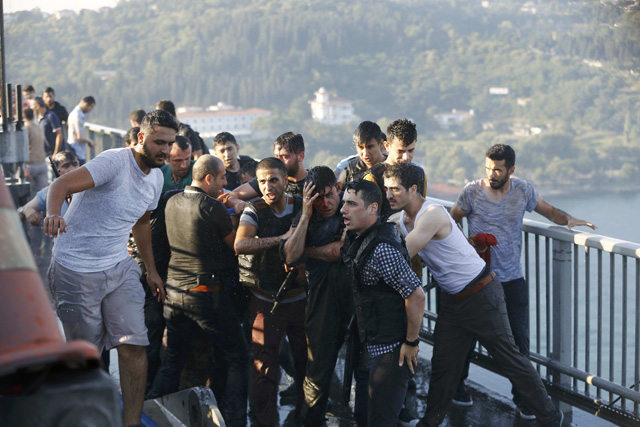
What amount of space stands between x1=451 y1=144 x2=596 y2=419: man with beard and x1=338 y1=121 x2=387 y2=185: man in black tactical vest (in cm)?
75

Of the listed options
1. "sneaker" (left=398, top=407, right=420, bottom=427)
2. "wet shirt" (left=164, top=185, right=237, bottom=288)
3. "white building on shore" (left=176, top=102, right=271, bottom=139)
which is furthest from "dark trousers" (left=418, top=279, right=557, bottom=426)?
"white building on shore" (left=176, top=102, right=271, bottom=139)

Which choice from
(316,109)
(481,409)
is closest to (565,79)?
(316,109)

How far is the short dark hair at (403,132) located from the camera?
5305mm

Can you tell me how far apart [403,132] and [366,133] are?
1.41 ft

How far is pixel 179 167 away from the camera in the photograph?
5848 mm

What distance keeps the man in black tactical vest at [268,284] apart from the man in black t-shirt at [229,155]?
2.01m

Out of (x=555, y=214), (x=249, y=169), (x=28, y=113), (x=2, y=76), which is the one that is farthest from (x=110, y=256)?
(x=28, y=113)

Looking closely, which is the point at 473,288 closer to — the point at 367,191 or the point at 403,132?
the point at 367,191

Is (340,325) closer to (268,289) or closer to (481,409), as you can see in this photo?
(268,289)

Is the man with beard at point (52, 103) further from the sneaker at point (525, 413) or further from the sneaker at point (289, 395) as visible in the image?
the sneaker at point (525, 413)

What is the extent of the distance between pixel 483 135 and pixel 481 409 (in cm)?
8874

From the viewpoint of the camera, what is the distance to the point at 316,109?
3693 inches

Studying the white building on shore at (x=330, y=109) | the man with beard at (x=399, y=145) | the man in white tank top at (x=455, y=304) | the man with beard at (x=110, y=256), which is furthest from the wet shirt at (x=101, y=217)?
the white building on shore at (x=330, y=109)

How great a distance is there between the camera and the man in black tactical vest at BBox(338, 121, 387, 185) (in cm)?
568
